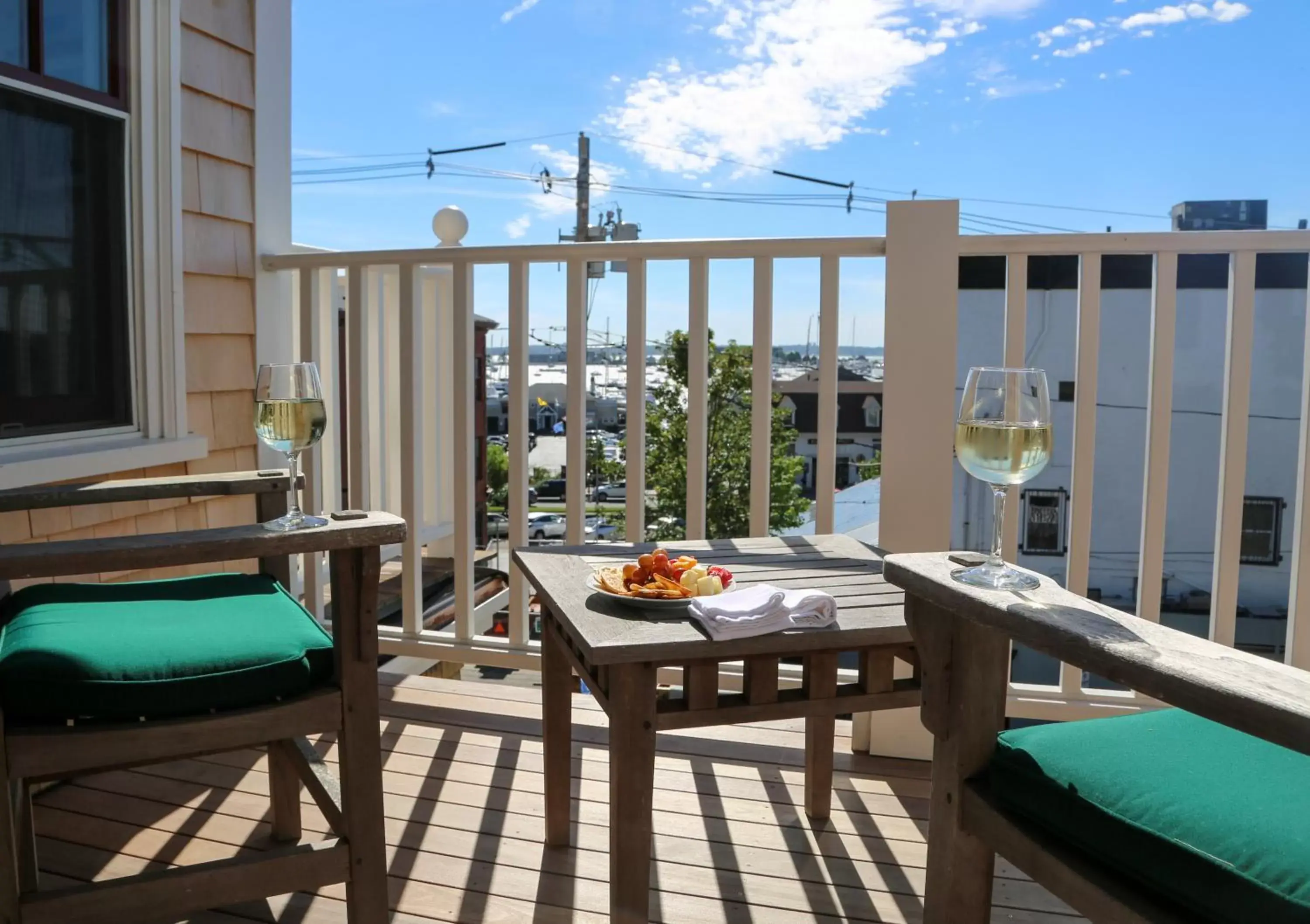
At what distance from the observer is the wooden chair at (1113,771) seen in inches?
30.1

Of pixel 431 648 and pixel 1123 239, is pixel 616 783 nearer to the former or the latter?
pixel 431 648

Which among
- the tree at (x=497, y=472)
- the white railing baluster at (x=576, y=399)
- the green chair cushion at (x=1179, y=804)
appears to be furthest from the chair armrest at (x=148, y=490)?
the tree at (x=497, y=472)

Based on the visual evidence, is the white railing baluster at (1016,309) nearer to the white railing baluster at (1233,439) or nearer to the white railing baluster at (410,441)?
the white railing baluster at (1233,439)

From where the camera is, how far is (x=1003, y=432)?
3.55ft

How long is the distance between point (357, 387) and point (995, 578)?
2122 millimetres

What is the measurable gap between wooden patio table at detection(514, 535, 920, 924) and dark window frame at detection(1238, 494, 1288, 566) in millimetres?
21135

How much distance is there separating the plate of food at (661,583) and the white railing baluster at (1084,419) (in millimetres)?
1046

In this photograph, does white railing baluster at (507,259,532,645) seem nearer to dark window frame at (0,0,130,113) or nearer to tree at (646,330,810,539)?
dark window frame at (0,0,130,113)

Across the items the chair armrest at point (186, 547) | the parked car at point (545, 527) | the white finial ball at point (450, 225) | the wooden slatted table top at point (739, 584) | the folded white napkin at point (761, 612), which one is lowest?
the parked car at point (545, 527)

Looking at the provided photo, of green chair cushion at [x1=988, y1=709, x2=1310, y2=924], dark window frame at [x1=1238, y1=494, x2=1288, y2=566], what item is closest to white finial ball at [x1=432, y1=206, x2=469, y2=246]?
green chair cushion at [x1=988, y1=709, x2=1310, y2=924]

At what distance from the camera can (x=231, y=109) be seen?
9.28 feet

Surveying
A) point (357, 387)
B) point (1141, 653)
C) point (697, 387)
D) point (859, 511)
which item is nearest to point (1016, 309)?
point (697, 387)

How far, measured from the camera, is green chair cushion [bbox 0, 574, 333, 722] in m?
1.24

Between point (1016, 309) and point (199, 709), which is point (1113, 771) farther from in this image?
point (1016, 309)
